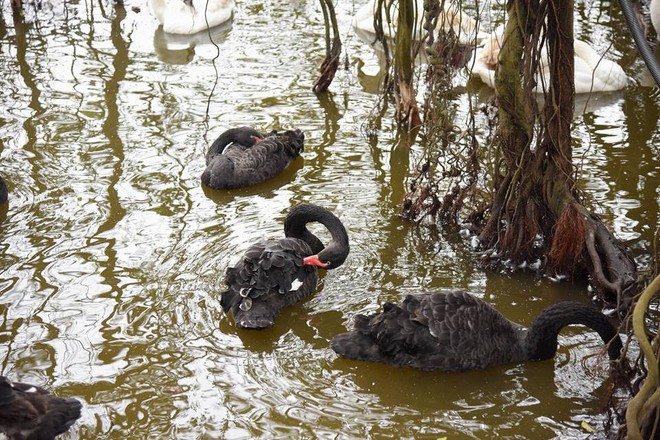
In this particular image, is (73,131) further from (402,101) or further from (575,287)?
(575,287)

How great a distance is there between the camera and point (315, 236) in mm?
6539

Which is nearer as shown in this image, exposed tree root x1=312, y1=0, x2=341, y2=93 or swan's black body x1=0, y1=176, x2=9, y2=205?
swan's black body x1=0, y1=176, x2=9, y2=205

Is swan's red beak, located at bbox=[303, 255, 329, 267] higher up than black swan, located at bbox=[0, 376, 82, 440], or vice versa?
swan's red beak, located at bbox=[303, 255, 329, 267]

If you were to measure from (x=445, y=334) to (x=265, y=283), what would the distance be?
3.81 feet

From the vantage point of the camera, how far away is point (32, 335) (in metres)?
5.38

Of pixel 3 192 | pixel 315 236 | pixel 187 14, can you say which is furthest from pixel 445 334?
pixel 187 14

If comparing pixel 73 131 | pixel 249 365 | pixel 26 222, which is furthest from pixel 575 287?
pixel 73 131

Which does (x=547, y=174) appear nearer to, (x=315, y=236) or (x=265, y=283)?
(x=315, y=236)

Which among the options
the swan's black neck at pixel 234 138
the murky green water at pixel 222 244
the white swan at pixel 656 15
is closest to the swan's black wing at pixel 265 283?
the murky green water at pixel 222 244

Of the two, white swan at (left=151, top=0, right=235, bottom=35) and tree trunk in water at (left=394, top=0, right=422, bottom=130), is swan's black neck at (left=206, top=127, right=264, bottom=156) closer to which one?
tree trunk in water at (left=394, top=0, right=422, bottom=130)

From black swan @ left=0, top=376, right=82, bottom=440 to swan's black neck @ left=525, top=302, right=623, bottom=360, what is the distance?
251 cm

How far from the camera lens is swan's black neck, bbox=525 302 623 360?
5074 millimetres

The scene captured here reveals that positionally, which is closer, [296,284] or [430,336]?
[430,336]

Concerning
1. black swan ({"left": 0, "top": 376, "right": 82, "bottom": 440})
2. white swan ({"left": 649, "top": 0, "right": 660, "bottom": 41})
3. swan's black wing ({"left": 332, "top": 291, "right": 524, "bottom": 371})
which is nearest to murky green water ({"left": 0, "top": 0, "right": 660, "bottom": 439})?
swan's black wing ({"left": 332, "top": 291, "right": 524, "bottom": 371})
